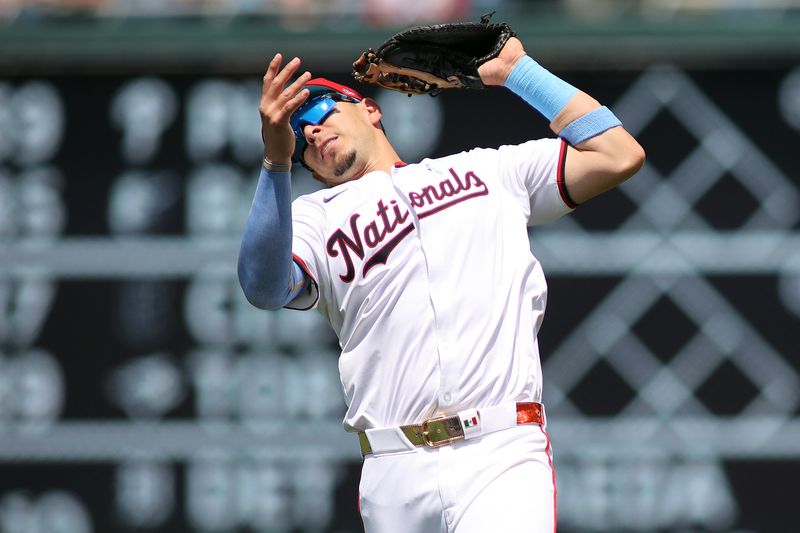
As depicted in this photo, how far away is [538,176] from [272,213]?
76 cm

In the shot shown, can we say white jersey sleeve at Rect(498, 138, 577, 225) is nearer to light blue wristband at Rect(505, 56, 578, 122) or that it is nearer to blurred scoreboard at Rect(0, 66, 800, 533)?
light blue wristband at Rect(505, 56, 578, 122)

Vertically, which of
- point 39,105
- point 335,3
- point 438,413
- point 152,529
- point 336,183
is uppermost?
point 335,3

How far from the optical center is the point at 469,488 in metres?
2.95

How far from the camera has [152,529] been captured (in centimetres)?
566

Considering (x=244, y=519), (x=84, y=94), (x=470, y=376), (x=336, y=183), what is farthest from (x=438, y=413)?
(x=84, y=94)

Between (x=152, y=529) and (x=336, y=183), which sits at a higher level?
(x=336, y=183)

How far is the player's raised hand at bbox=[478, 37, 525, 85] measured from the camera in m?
3.40

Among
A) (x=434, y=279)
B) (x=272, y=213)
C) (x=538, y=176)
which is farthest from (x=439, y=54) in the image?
(x=272, y=213)

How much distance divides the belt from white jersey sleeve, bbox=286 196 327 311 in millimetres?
377

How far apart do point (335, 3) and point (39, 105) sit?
1.45 m

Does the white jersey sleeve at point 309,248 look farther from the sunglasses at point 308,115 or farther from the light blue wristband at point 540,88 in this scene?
the light blue wristband at point 540,88

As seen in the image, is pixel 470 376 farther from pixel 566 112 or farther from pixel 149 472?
pixel 149 472

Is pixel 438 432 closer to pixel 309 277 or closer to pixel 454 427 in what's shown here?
pixel 454 427

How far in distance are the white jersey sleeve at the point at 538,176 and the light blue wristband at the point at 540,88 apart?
0.09m
